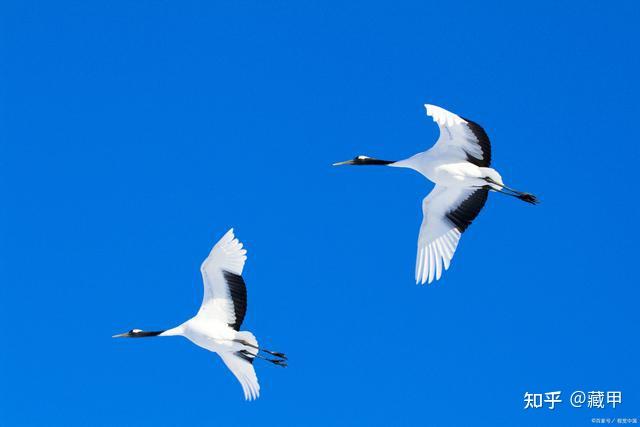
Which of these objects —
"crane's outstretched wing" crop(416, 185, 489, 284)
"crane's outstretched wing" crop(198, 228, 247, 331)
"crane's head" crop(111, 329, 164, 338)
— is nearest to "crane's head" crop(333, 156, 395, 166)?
"crane's outstretched wing" crop(416, 185, 489, 284)

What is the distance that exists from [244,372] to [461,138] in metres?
5.91

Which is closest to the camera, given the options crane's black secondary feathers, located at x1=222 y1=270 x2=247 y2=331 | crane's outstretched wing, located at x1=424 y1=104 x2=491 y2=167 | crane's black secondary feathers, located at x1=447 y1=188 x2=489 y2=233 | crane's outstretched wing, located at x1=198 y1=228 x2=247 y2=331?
crane's outstretched wing, located at x1=424 y1=104 x2=491 y2=167

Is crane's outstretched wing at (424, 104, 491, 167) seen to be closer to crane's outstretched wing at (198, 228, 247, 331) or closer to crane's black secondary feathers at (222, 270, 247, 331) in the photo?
crane's outstretched wing at (198, 228, 247, 331)

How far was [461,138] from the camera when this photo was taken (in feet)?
73.6

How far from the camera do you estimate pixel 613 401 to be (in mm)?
24094

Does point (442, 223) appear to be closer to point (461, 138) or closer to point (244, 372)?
point (461, 138)

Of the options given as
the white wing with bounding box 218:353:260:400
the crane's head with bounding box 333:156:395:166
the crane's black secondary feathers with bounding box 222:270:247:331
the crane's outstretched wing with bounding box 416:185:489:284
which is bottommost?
the white wing with bounding box 218:353:260:400

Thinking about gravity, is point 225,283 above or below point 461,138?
below

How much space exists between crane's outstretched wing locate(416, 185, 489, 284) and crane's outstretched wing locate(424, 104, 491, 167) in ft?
4.04

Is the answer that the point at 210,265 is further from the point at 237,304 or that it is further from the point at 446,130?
the point at 446,130

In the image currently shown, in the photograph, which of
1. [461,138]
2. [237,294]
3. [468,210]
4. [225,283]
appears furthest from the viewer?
[468,210]

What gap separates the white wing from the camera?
2398 cm

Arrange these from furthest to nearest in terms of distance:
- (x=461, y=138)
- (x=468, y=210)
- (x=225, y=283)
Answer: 1. (x=468, y=210)
2. (x=225, y=283)
3. (x=461, y=138)

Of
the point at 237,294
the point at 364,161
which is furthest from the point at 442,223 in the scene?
the point at 237,294
